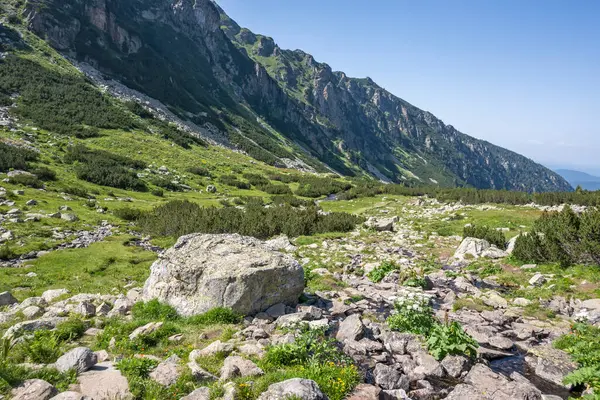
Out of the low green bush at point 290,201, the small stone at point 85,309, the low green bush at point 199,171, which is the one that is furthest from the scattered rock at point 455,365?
the low green bush at point 199,171

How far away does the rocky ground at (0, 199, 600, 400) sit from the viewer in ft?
21.7

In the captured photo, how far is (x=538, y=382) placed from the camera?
7.70 metres

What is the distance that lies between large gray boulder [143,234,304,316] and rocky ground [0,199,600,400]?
1.4 inches

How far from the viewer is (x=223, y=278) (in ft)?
32.4

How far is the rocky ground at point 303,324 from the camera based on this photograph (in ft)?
21.7

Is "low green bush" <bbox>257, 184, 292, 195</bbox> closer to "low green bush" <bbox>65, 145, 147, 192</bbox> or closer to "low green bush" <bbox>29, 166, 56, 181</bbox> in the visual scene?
"low green bush" <bbox>65, 145, 147, 192</bbox>

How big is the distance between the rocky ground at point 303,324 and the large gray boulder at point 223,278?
3cm

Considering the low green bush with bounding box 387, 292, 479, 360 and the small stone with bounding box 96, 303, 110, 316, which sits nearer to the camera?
the low green bush with bounding box 387, 292, 479, 360

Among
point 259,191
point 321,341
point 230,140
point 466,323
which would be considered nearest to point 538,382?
point 466,323

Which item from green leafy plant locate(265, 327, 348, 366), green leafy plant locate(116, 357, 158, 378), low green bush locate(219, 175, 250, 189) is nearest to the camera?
green leafy plant locate(116, 357, 158, 378)

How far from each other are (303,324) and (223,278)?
114 inches

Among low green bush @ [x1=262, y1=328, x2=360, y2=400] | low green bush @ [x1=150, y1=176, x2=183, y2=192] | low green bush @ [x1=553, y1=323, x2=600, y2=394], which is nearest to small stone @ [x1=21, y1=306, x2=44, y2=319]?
low green bush @ [x1=262, y1=328, x2=360, y2=400]

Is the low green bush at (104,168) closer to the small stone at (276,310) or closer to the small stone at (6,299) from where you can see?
the small stone at (6,299)

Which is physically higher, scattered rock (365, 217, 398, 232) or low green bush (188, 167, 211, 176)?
scattered rock (365, 217, 398, 232)
